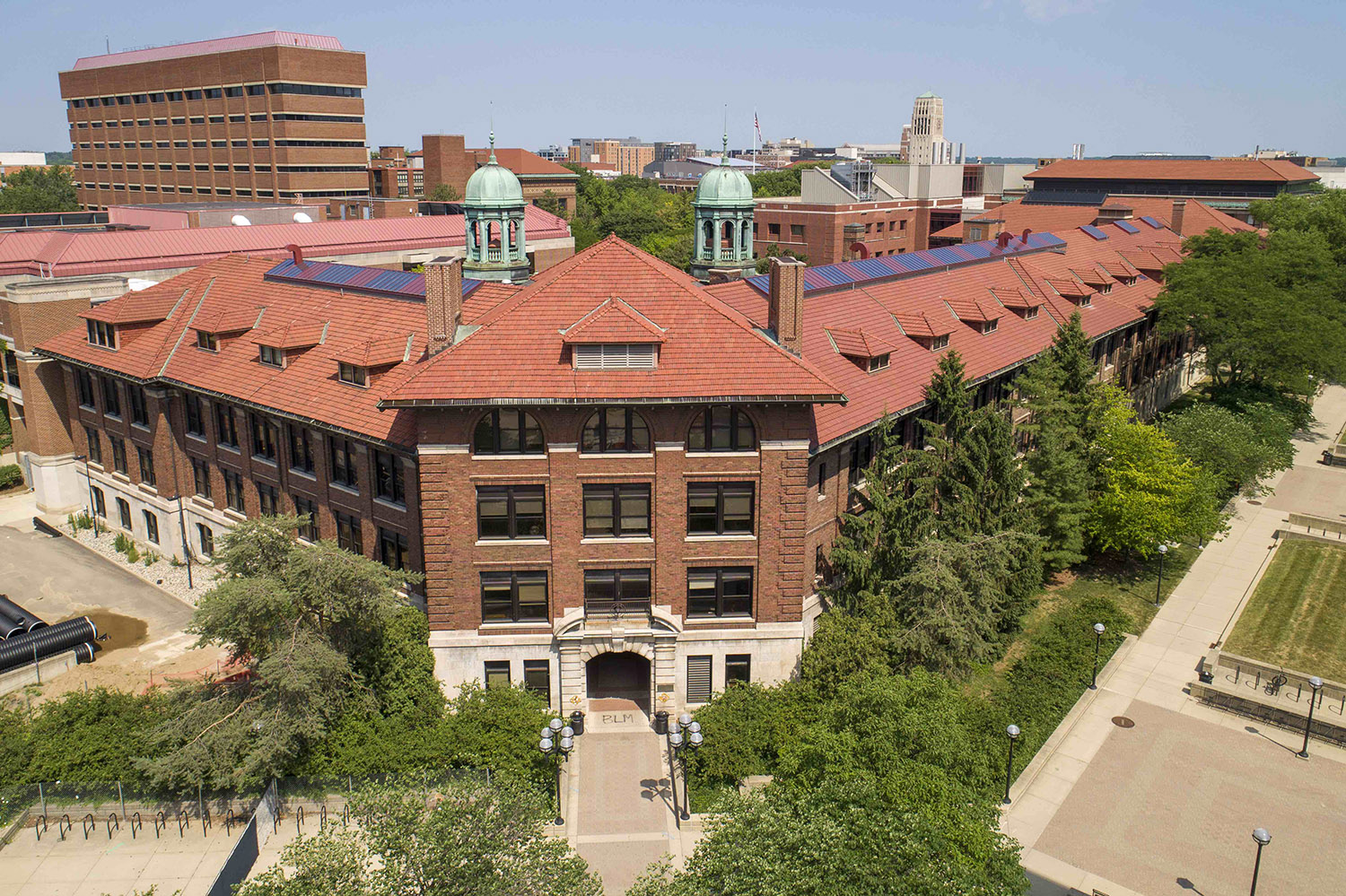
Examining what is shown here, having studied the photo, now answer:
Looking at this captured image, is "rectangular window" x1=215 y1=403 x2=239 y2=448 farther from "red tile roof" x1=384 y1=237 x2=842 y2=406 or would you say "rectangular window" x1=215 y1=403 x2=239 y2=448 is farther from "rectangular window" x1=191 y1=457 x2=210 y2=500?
"red tile roof" x1=384 y1=237 x2=842 y2=406

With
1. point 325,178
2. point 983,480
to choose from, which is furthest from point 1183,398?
point 325,178

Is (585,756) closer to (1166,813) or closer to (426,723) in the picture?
(426,723)

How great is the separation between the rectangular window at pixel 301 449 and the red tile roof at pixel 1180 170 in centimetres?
11322

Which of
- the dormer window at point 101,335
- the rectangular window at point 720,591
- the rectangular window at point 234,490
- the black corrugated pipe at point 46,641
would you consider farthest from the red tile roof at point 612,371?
the dormer window at point 101,335

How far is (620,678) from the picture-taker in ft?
123

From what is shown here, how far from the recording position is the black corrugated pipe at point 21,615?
4144 centimetres

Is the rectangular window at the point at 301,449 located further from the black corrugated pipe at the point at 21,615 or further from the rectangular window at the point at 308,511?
the black corrugated pipe at the point at 21,615

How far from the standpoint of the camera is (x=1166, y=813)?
30.3m

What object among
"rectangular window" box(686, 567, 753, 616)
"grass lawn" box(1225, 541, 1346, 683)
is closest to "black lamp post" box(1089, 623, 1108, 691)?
"grass lawn" box(1225, 541, 1346, 683)

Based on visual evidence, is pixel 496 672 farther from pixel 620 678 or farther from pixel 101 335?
pixel 101 335

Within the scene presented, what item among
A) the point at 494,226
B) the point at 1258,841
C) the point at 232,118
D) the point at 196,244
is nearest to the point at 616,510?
the point at 1258,841

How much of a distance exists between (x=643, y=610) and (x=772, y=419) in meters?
8.32

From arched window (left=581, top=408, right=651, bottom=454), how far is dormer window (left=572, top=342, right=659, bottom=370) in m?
1.50

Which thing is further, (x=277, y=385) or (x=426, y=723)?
(x=277, y=385)
